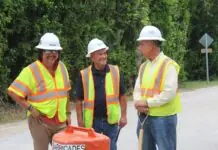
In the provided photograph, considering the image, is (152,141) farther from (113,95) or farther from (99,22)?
(99,22)

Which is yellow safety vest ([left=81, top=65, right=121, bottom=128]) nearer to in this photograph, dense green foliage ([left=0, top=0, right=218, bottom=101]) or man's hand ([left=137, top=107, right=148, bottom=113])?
man's hand ([left=137, top=107, right=148, bottom=113])

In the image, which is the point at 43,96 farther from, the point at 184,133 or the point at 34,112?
the point at 184,133

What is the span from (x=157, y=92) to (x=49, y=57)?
1.19 m

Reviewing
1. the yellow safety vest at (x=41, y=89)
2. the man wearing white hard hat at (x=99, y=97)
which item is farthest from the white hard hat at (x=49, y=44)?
the man wearing white hard hat at (x=99, y=97)

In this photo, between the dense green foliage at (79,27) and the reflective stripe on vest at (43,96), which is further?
the dense green foliage at (79,27)

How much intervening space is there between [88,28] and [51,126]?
43.5ft

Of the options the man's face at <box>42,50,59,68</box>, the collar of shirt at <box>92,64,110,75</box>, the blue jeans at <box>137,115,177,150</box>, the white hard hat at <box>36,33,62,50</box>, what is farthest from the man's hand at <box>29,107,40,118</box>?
the blue jeans at <box>137,115,177,150</box>

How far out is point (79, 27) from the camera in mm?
19297

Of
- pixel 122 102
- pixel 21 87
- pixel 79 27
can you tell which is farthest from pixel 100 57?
pixel 79 27

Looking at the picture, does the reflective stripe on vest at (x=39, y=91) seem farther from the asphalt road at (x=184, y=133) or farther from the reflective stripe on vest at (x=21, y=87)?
the asphalt road at (x=184, y=133)

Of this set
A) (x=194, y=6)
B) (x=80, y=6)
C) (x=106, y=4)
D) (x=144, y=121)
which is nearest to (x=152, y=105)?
(x=144, y=121)

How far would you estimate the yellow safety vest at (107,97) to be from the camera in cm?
659

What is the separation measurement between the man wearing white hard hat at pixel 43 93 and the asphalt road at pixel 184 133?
15.7ft

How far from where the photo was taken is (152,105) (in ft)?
20.5
